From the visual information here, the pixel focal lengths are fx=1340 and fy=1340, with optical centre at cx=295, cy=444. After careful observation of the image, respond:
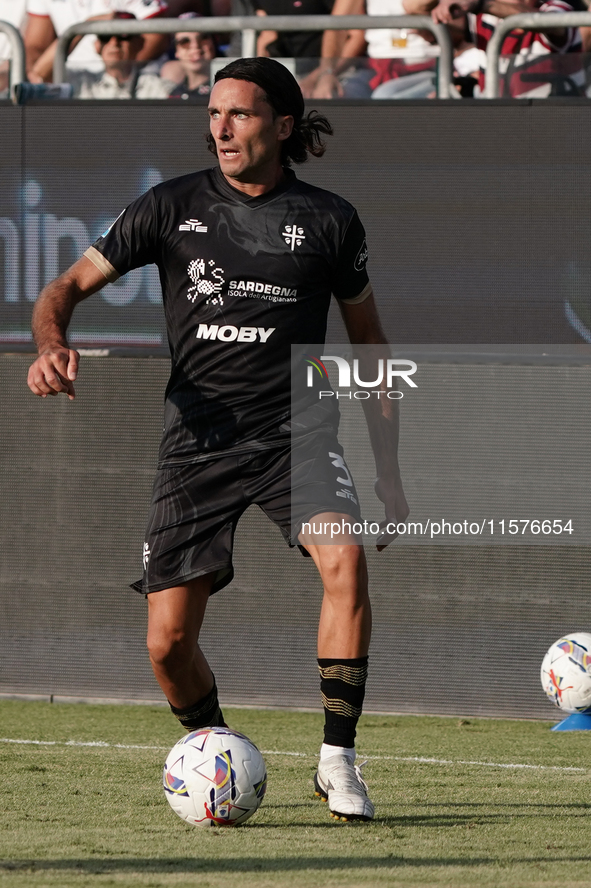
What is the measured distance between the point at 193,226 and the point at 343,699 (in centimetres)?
156

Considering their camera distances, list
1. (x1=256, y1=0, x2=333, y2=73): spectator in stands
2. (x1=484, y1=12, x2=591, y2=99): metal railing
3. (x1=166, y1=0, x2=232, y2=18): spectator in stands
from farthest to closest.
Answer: (x1=166, y1=0, x2=232, y2=18): spectator in stands, (x1=256, y1=0, x2=333, y2=73): spectator in stands, (x1=484, y1=12, x2=591, y2=99): metal railing

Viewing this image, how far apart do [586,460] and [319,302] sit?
3.51 meters

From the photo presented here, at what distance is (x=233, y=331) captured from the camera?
423 cm

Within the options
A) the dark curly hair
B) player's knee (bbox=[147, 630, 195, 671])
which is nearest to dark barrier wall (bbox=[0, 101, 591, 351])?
the dark curly hair

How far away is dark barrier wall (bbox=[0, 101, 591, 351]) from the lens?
7457 mm

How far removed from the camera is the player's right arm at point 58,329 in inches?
145

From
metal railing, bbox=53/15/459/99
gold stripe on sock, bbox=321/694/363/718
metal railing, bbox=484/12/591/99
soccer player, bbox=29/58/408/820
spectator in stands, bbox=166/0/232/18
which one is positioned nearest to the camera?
gold stripe on sock, bbox=321/694/363/718

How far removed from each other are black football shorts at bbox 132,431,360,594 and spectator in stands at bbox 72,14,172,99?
4351 millimetres

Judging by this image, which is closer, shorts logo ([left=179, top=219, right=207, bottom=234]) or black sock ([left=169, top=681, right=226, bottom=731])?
shorts logo ([left=179, top=219, right=207, bottom=234])

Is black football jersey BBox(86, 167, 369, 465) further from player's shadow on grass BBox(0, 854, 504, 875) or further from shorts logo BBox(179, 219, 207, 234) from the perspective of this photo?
player's shadow on grass BBox(0, 854, 504, 875)

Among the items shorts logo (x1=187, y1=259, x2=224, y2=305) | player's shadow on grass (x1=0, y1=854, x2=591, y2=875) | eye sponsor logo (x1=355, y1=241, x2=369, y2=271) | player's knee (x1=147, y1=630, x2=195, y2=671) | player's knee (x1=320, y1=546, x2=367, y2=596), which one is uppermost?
eye sponsor logo (x1=355, y1=241, x2=369, y2=271)

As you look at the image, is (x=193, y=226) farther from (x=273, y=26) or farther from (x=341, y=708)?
(x=273, y=26)

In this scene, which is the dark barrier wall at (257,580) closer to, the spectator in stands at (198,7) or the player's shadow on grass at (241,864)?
the spectator in stands at (198,7)

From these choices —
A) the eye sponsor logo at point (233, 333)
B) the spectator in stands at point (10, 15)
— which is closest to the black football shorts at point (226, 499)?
the eye sponsor logo at point (233, 333)
